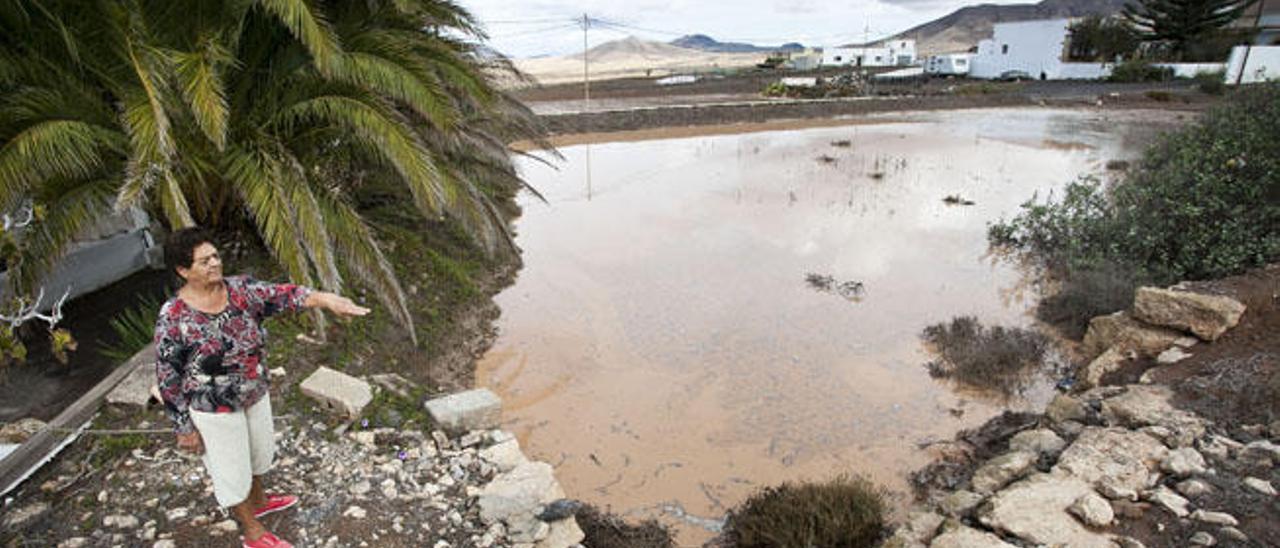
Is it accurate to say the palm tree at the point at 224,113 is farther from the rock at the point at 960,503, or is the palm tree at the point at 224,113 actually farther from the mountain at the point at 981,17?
the mountain at the point at 981,17

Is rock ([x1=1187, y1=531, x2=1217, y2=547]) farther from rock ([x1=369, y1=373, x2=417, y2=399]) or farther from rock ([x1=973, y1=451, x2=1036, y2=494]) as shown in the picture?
rock ([x1=369, y1=373, x2=417, y2=399])

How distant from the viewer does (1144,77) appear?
36844 millimetres

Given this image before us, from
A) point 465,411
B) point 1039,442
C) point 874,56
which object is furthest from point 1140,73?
point 465,411

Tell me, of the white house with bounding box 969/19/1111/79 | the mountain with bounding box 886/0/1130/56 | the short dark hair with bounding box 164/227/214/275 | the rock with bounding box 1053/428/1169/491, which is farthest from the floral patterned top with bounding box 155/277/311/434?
the mountain with bounding box 886/0/1130/56

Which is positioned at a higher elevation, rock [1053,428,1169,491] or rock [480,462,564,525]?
rock [1053,428,1169,491]

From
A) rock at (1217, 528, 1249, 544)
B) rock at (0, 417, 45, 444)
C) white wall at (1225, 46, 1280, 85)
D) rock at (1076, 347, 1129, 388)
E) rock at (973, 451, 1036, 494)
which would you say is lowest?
rock at (1076, 347, 1129, 388)

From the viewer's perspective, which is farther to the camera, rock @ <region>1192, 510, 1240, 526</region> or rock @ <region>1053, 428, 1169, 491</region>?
rock @ <region>1053, 428, 1169, 491</region>

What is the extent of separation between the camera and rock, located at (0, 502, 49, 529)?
10.9ft

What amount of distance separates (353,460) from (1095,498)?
4.21 meters

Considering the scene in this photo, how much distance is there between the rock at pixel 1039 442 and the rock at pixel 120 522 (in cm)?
530

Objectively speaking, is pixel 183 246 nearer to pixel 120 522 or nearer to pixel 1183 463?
pixel 120 522

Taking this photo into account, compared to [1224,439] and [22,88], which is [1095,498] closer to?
[1224,439]

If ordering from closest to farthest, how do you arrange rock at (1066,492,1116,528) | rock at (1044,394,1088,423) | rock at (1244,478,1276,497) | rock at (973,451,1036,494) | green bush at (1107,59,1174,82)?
rock at (1066,492,1116,528) < rock at (1244,478,1276,497) < rock at (973,451,1036,494) < rock at (1044,394,1088,423) < green bush at (1107,59,1174,82)

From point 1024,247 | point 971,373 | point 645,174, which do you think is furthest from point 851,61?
point 971,373
